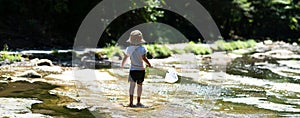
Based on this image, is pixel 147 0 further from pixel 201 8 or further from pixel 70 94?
pixel 70 94

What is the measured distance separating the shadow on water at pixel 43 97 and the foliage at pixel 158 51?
1029cm

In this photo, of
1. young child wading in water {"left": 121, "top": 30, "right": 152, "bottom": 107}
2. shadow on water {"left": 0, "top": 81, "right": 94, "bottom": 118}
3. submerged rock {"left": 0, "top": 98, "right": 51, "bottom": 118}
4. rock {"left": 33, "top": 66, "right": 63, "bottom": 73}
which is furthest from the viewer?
rock {"left": 33, "top": 66, "right": 63, "bottom": 73}

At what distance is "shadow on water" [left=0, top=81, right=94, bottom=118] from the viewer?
832 centimetres

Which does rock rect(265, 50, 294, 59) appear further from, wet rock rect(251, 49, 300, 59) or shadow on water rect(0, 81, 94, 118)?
shadow on water rect(0, 81, 94, 118)

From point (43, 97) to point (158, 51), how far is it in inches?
511

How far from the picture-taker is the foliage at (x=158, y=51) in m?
21.7

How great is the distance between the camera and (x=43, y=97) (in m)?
9.88

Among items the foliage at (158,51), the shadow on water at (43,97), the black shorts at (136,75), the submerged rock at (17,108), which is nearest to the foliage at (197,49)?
the foliage at (158,51)

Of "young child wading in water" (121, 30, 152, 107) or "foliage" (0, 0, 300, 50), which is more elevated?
"foliage" (0, 0, 300, 50)

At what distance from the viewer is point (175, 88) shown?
1241 centimetres

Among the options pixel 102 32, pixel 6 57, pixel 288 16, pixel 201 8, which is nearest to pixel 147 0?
pixel 102 32

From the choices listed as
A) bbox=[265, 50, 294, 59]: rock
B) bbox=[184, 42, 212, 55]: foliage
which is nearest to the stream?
bbox=[184, 42, 212, 55]: foliage

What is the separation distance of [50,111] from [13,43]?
14009mm

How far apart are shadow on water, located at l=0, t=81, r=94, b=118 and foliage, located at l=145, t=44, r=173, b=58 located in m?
10.3
